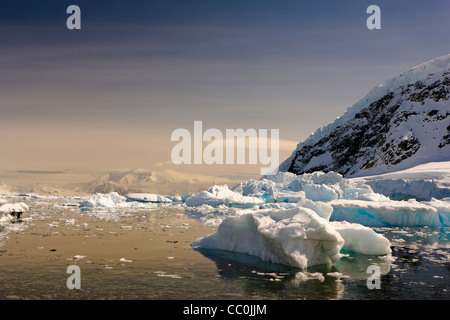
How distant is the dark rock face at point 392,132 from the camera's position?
75.3m

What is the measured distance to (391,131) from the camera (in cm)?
8294

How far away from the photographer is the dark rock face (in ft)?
247

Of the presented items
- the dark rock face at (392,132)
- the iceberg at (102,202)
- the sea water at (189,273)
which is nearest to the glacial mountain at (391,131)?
the dark rock face at (392,132)

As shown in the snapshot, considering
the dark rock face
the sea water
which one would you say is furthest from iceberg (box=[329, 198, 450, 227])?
the dark rock face

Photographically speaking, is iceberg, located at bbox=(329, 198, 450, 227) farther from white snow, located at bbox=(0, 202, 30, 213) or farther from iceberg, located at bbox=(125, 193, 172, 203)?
iceberg, located at bbox=(125, 193, 172, 203)

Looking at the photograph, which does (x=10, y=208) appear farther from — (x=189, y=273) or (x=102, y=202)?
(x=189, y=273)

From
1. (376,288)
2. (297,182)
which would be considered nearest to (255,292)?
(376,288)

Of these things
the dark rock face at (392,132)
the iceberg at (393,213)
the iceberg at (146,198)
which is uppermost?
the dark rock face at (392,132)

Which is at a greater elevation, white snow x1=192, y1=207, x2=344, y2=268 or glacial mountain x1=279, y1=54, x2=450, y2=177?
glacial mountain x1=279, y1=54, x2=450, y2=177

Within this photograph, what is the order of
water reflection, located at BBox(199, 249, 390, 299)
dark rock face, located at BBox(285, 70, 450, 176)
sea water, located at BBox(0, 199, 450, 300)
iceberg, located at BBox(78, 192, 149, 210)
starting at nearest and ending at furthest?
sea water, located at BBox(0, 199, 450, 300), water reflection, located at BBox(199, 249, 390, 299), iceberg, located at BBox(78, 192, 149, 210), dark rock face, located at BBox(285, 70, 450, 176)

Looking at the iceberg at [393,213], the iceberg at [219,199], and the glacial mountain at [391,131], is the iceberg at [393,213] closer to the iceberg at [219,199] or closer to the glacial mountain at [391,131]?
the iceberg at [219,199]

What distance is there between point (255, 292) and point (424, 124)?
79.4 m
